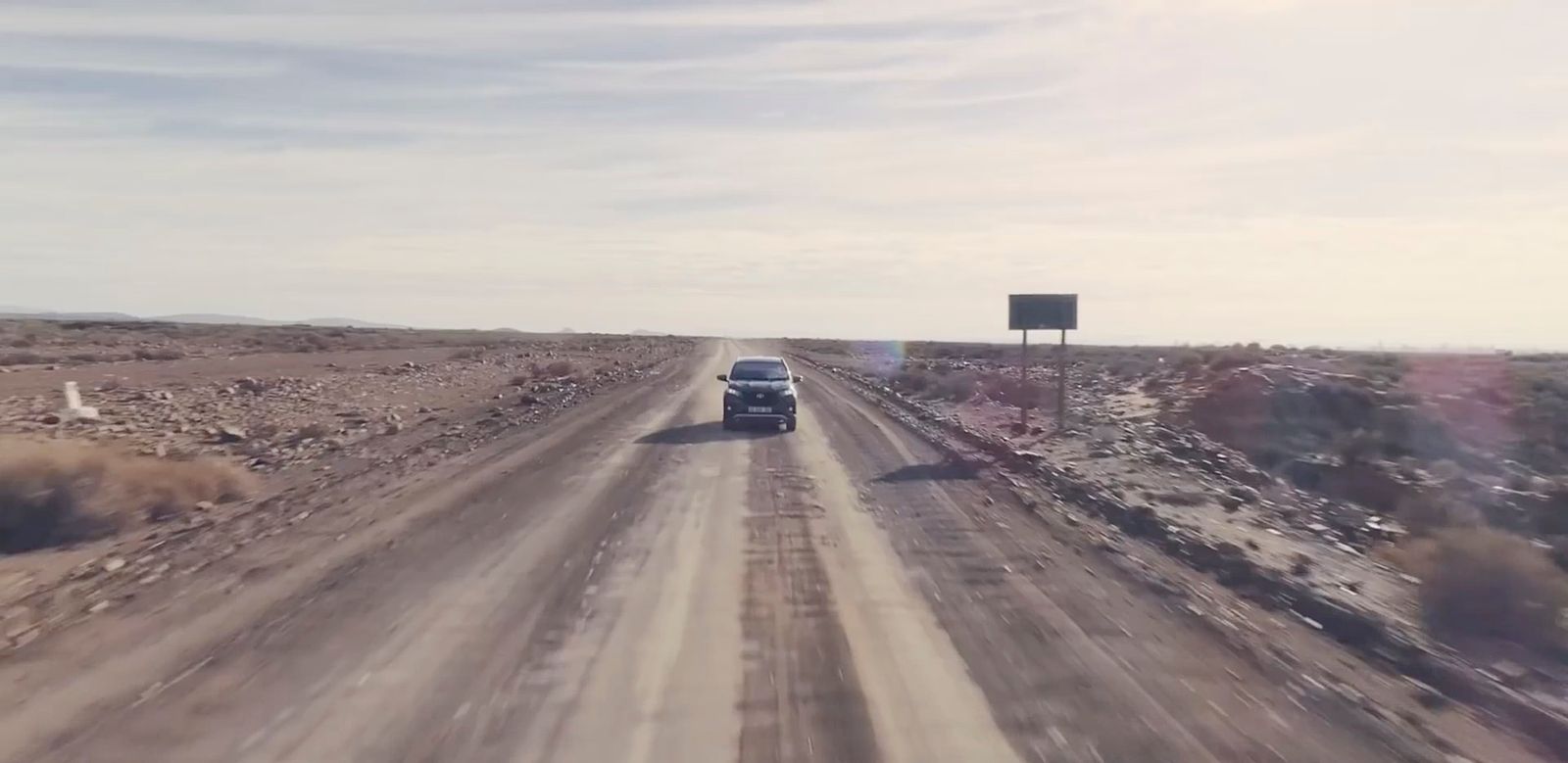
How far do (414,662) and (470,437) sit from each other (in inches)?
757

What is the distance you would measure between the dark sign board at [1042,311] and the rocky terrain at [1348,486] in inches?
102

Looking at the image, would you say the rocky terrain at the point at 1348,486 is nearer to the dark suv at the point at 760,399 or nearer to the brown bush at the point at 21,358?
the dark suv at the point at 760,399

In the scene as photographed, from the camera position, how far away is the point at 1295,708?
8.45 metres

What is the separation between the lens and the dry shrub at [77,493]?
15.9 m

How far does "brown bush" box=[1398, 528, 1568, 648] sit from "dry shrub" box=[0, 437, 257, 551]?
1540cm

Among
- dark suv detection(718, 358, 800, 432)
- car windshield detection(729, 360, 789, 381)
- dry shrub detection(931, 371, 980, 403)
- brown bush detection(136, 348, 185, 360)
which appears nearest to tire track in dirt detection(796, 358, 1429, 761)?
dark suv detection(718, 358, 800, 432)

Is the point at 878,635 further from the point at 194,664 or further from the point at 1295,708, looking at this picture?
the point at 194,664

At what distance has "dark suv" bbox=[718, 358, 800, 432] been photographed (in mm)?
30547

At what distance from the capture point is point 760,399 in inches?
1204

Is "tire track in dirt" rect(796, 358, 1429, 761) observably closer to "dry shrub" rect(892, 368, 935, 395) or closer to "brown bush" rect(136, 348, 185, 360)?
"dry shrub" rect(892, 368, 935, 395)

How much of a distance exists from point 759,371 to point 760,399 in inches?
42.7

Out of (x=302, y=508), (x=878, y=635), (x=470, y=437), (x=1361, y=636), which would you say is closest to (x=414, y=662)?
(x=878, y=635)

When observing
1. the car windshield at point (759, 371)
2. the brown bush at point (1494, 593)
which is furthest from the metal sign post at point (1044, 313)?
the brown bush at point (1494, 593)

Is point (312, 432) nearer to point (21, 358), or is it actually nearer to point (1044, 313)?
point (1044, 313)
